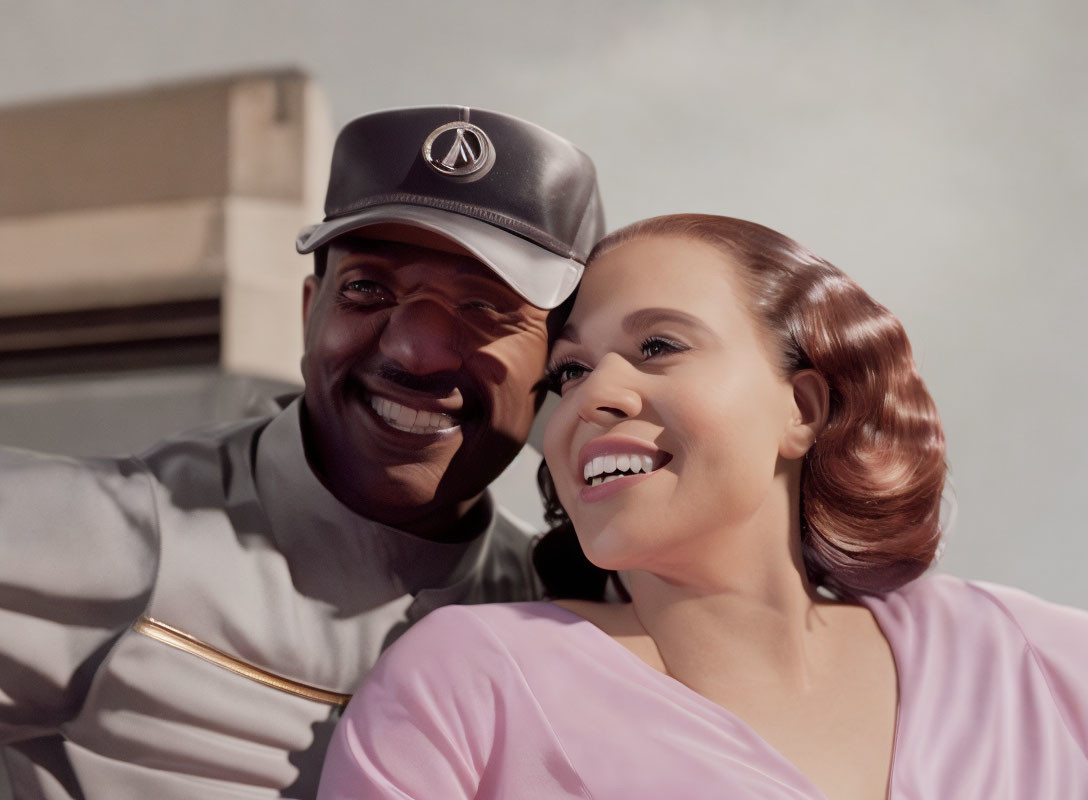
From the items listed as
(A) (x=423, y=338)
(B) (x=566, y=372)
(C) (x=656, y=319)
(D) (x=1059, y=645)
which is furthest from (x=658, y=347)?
(D) (x=1059, y=645)

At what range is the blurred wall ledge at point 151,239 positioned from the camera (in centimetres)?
326

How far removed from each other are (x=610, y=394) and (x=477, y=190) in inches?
13.3

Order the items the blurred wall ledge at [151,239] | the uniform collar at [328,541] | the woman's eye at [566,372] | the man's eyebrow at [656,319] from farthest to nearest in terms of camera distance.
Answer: the blurred wall ledge at [151,239] < the uniform collar at [328,541] < the woman's eye at [566,372] < the man's eyebrow at [656,319]

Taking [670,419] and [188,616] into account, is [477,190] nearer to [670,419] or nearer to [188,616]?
[670,419]

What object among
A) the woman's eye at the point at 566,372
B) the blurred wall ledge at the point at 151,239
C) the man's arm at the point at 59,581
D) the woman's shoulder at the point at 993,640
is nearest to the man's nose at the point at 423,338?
the woman's eye at the point at 566,372

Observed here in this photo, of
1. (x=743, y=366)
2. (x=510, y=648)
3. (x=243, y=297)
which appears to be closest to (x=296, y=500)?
(x=510, y=648)

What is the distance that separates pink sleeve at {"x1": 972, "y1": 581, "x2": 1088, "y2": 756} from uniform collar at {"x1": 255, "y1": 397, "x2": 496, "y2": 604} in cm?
64

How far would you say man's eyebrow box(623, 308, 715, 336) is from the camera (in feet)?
3.57

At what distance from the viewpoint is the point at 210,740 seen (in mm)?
1231

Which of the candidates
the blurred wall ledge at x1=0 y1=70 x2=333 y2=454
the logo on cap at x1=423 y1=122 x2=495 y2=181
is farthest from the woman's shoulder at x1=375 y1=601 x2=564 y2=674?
the blurred wall ledge at x1=0 y1=70 x2=333 y2=454

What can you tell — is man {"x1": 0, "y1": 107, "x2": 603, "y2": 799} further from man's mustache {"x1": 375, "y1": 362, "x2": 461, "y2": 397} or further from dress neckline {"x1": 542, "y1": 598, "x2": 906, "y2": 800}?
dress neckline {"x1": 542, "y1": 598, "x2": 906, "y2": 800}

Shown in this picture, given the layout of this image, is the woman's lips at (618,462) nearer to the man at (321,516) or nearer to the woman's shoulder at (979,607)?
the man at (321,516)

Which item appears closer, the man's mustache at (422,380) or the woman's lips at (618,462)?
the woman's lips at (618,462)

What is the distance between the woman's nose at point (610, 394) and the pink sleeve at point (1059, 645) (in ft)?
1.59
